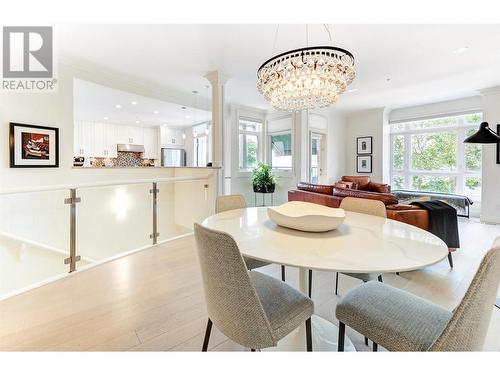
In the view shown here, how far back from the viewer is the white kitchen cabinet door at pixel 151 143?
787cm

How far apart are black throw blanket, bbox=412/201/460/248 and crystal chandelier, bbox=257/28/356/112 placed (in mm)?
1764

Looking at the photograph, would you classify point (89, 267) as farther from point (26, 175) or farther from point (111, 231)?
point (26, 175)

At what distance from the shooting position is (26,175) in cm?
305

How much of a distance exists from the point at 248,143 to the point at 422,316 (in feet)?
18.1

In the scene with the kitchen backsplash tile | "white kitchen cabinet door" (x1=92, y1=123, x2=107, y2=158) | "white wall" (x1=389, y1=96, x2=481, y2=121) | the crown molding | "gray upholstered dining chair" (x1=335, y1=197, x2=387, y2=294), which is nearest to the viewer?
"gray upholstered dining chair" (x1=335, y1=197, x2=387, y2=294)

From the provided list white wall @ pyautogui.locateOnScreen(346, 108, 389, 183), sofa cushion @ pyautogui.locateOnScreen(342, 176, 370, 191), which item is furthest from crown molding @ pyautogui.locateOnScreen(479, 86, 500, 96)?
sofa cushion @ pyautogui.locateOnScreen(342, 176, 370, 191)

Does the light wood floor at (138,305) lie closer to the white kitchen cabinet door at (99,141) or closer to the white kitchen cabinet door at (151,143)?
the white kitchen cabinet door at (99,141)

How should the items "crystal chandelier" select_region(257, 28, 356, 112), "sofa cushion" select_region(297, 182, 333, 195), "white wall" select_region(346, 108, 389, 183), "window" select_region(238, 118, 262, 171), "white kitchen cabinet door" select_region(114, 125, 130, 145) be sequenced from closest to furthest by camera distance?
"crystal chandelier" select_region(257, 28, 356, 112)
"sofa cushion" select_region(297, 182, 333, 195)
"window" select_region(238, 118, 262, 171)
"white wall" select_region(346, 108, 389, 183)
"white kitchen cabinet door" select_region(114, 125, 130, 145)

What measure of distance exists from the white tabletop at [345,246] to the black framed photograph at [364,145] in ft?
18.8

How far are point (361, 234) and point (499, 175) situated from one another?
5387mm

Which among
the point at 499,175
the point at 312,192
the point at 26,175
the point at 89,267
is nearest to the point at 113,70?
the point at 26,175

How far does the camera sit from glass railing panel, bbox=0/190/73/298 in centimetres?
244

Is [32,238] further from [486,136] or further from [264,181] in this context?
[486,136]

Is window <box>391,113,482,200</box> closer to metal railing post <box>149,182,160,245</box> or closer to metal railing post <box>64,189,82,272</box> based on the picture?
metal railing post <box>149,182,160,245</box>
